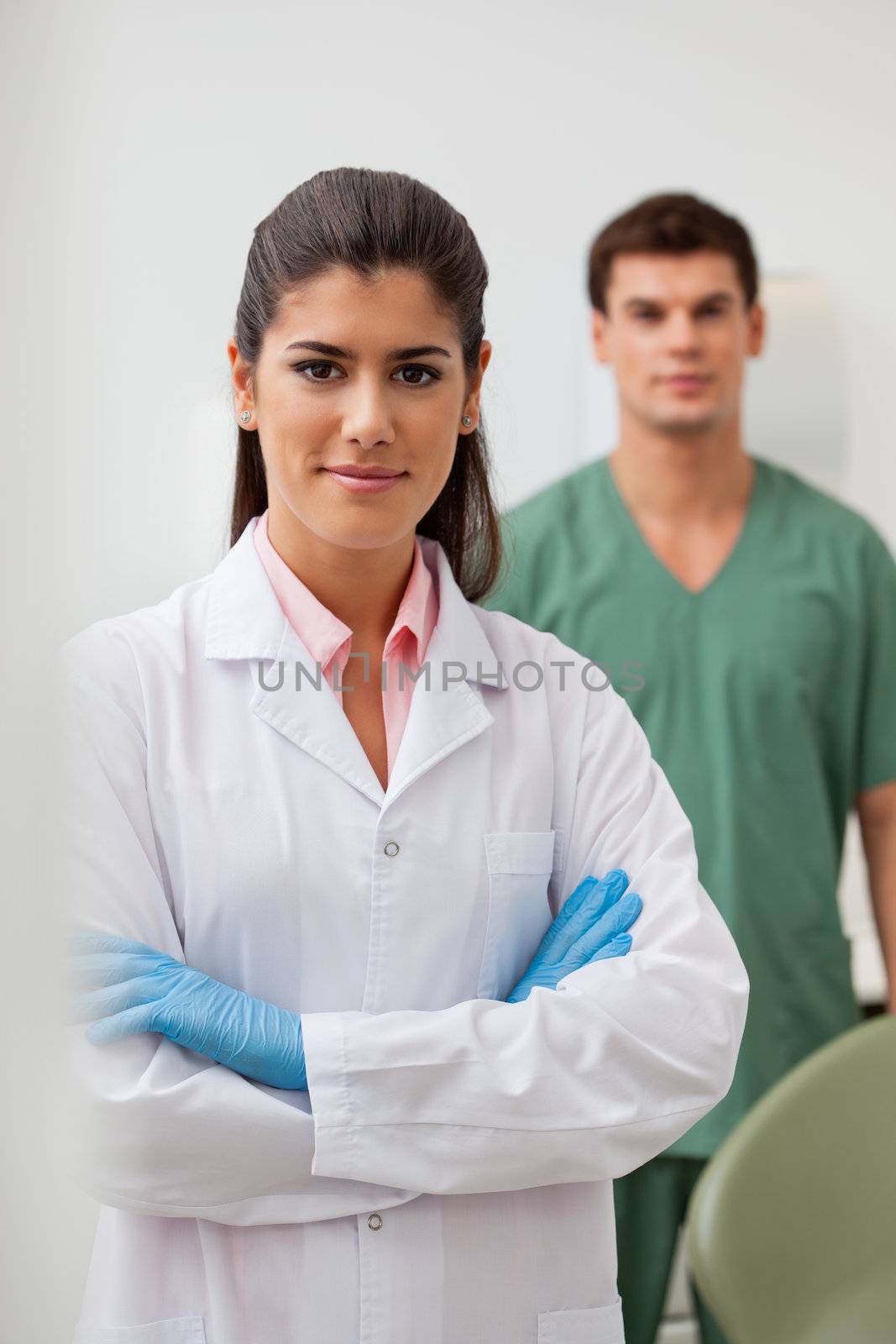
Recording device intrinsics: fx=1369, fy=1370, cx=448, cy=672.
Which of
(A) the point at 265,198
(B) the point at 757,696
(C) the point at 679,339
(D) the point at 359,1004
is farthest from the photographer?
(C) the point at 679,339

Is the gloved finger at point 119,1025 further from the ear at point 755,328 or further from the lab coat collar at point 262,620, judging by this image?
the ear at point 755,328

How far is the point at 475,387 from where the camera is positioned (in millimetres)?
1004

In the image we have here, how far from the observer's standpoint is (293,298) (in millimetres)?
902

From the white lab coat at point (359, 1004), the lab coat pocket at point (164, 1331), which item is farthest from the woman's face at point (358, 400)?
the lab coat pocket at point (164, 1331)

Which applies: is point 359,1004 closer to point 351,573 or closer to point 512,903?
point 512,903

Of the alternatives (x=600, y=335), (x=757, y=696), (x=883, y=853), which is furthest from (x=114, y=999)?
(x=600, y=335)

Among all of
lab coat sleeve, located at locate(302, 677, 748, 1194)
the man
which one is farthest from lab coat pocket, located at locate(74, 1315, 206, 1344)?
the man

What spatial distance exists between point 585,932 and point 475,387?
0.41 m

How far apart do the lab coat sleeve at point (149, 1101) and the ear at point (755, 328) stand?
1388 millimetres

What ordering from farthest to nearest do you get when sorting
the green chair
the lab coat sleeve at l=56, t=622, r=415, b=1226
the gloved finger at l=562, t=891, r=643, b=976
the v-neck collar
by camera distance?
the v-neck collar, the green chair, the gloved finger at l=562, t=891, r=643, b=976, the lab coat sleeve at l=56, t=622, r=415, b=1226

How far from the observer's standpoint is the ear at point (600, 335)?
2016 mm

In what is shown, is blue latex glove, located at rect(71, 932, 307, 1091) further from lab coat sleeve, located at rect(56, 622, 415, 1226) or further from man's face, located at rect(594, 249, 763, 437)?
man's face, located at rect(594, 249, 763, 437)

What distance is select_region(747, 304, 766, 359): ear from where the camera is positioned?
2025 mm

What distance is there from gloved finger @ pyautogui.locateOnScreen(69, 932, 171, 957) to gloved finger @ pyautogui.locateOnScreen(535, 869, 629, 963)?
304 mm
